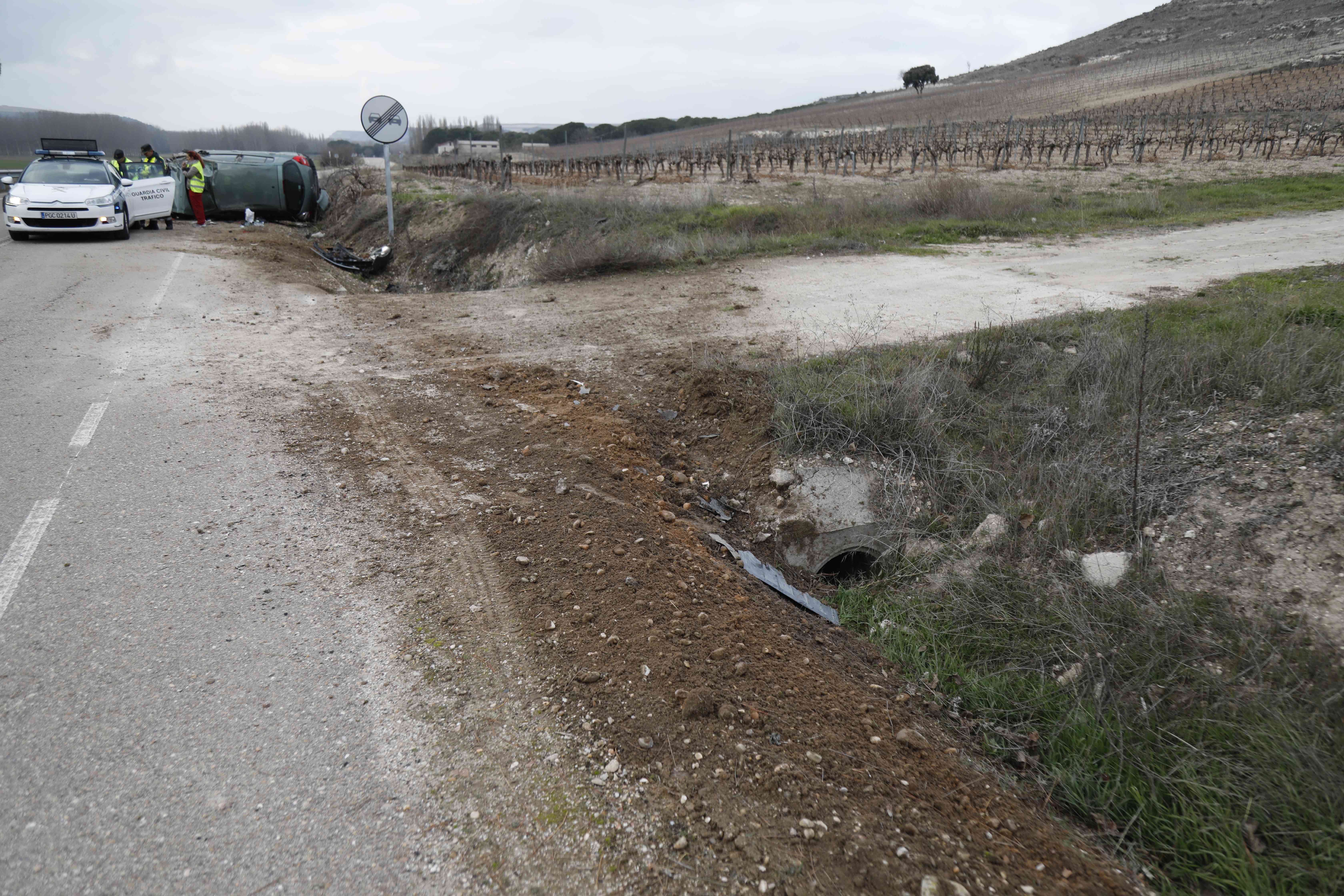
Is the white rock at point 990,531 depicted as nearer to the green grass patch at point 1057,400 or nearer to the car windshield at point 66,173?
the green grass patch at point 1057,400

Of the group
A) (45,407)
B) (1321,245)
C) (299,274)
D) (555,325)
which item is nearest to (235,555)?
A: (45,407)

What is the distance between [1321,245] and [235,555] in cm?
1460

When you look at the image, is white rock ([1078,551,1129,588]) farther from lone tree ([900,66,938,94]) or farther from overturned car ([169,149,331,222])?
lone tree ([900,66,938,94])

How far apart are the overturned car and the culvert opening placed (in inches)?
758

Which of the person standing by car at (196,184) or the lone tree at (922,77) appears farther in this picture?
the lone tree at (922,77)

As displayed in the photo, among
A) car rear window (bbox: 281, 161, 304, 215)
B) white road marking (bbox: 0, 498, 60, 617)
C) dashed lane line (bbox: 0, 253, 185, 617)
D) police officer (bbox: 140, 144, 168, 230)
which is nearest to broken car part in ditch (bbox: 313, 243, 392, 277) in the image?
police officer (bbox: 140, 144, 168, 230)

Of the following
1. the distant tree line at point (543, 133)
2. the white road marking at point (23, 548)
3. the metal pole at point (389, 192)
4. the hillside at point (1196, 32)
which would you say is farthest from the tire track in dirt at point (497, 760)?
the hillside at point (1196, 32)

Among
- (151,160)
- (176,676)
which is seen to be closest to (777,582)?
(176,676)

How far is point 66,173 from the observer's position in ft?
48.5

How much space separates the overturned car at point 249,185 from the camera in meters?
19.2

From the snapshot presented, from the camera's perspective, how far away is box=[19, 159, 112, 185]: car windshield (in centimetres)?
1445

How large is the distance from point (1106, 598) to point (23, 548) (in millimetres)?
5442

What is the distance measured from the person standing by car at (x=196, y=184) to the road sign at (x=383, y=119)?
641 cm

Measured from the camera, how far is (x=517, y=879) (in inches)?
88.0
